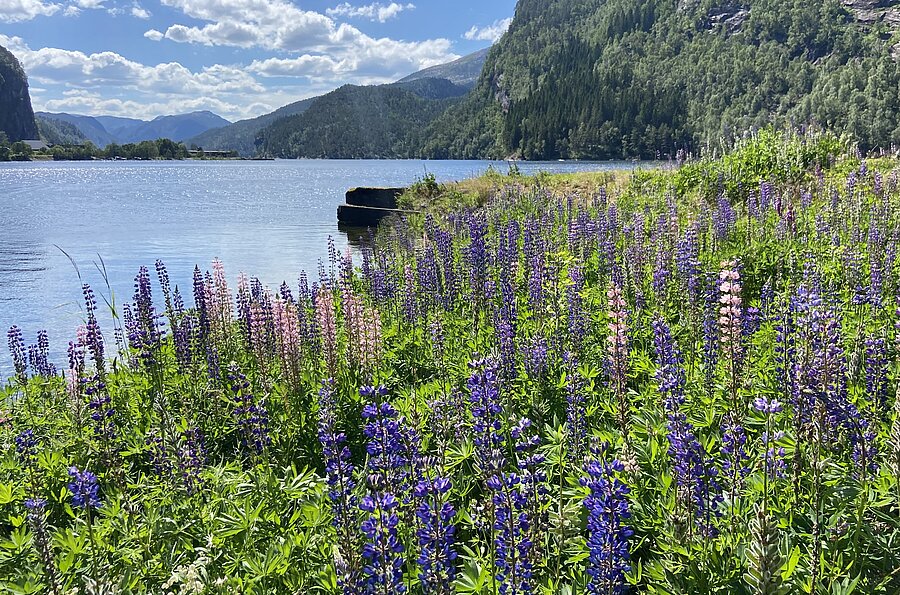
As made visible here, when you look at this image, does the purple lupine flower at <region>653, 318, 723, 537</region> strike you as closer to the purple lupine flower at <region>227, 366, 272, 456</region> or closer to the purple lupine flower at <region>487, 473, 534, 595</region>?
the purple lupine flower at <region>487, 473, 534, 595</region>

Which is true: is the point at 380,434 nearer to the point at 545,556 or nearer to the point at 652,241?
the point at 545,556

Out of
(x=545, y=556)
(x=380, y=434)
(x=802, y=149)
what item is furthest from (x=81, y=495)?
(x=802, y=149)

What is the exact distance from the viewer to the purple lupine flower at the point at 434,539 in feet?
8.28

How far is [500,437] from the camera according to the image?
4.18 m

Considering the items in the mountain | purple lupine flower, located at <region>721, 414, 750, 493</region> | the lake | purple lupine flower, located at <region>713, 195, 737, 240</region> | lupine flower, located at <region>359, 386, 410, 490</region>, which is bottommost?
the lake

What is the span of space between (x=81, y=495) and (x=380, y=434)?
6.62ft

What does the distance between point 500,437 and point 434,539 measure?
5.49ft

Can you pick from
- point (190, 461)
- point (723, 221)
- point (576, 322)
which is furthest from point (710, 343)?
point (723, 221)

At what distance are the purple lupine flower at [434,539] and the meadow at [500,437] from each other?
0.05ft

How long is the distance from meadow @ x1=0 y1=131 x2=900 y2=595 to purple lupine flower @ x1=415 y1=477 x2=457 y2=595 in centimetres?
2

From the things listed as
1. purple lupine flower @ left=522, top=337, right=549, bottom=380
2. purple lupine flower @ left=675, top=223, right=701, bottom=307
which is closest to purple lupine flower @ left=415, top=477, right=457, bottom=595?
purple lupine flower @ left=522, top=337, right=549, bottom=380

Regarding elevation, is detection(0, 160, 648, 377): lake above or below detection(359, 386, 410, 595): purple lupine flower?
below

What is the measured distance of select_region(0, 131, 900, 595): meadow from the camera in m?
2.82

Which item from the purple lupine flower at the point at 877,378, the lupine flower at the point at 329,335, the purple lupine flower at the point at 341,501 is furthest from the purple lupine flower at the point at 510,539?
the lupine flower at the point at 329,335
